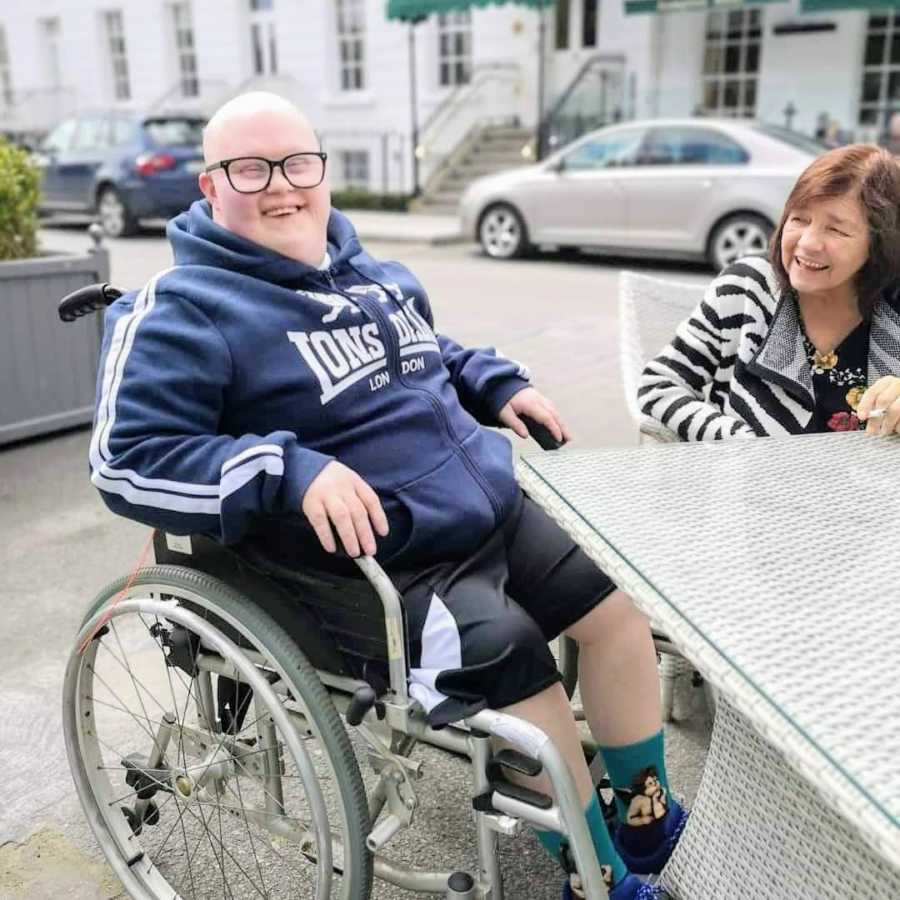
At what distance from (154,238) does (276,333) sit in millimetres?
11671

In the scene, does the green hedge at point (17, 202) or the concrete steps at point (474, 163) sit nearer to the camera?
the green hedge at point (17, 202)

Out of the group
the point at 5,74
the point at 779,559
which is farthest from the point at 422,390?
the point at 5,74

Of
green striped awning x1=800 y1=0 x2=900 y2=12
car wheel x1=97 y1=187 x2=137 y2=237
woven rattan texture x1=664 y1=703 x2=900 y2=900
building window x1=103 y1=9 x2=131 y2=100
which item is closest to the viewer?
woven rattan texture x1=664 y1=703 x2=900 y2=900

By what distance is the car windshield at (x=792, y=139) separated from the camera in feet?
28.4

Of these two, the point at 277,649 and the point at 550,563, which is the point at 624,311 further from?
the point at 277,649

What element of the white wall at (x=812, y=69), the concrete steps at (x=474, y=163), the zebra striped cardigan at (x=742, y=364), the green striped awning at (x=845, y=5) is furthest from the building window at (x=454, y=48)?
the zebra striped cardigan at (x=742, y=364)

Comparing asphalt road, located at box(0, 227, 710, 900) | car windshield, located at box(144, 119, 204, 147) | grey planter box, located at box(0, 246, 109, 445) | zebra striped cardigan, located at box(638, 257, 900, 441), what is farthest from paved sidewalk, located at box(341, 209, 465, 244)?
zebra striped cardigan, located at box(638, 257, 900, 441)

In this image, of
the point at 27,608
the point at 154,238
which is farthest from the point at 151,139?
the point at 27,608

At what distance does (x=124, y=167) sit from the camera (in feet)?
40.2

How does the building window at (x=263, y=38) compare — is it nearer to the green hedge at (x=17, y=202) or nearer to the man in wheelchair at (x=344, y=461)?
the green hedge at (x=17, y=202)

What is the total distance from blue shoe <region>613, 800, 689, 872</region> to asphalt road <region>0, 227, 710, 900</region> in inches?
9.6

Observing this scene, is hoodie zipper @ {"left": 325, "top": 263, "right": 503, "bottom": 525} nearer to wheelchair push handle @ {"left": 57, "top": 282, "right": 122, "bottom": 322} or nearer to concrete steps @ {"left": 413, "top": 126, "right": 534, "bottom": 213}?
wheelchair push handle @ {"left": 57, "top": 282, "right": 122, "bottom": 322}

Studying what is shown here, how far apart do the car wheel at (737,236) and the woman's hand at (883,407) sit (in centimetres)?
709

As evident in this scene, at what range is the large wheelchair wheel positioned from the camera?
149cm
